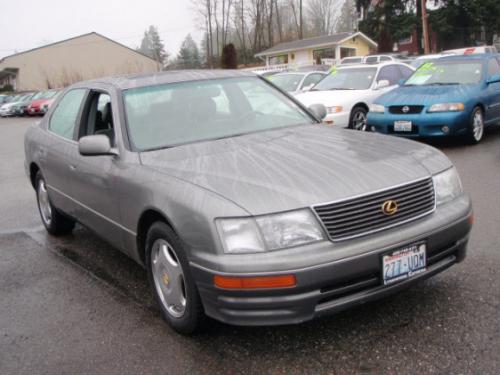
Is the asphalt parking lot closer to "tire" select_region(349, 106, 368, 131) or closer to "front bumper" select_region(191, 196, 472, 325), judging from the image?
"front bumper" select_region(191, 196, 472, 325)

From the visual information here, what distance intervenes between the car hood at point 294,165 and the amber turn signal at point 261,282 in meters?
0.33

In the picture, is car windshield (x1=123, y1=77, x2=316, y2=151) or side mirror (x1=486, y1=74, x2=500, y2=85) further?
side mirror (x1=486, y1=74, x2=500, y2=85)

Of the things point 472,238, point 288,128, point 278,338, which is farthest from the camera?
point 472,238

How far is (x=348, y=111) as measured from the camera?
33.0ft

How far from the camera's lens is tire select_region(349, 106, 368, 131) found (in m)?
10.2

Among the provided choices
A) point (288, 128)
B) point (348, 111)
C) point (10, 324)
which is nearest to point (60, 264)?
point (10, 324)

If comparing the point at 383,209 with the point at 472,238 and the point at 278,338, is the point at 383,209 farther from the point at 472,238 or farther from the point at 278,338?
the point at 472,238

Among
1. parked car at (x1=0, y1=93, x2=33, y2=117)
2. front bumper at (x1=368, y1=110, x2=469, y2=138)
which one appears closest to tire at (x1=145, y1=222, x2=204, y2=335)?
front bumper at (x1=368, y1=110, x2=469, y2=138)

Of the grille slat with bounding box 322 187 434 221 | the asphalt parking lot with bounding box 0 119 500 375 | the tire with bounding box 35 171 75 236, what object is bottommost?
the asphalt parking lot with bounding box 0 119 500 375

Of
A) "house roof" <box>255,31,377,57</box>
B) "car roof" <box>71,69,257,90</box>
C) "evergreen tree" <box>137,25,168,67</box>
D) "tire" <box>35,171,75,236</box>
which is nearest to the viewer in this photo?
"car roof" <box>71,69,257,90</box>

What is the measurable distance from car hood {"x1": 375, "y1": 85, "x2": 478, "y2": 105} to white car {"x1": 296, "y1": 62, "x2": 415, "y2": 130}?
0.93m

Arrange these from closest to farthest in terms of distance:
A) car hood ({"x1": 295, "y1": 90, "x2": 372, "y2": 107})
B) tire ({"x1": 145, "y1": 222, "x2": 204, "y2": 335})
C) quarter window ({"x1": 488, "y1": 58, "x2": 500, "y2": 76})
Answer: tire ({"x1": 145, "y1": 222, "x2": 204, "y2": 335}) → quarter window ({"x1": 488, "y1": 58, "x2": 500, "y2": 76}) → car hood ({"x1": 295, "y1": 90, "x2": 372, "y2": 107})

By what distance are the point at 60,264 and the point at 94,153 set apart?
1.56 metres

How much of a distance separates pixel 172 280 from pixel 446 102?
6.55 meters
